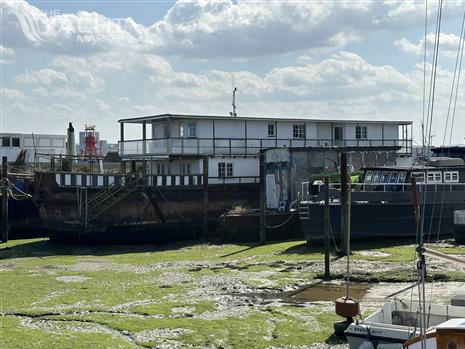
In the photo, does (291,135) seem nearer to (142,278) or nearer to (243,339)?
(142,278)

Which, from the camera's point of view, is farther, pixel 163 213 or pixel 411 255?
pixel 163 213

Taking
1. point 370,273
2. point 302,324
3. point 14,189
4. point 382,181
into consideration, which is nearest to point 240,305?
point 302,324

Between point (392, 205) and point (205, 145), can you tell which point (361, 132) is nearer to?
point (205, 145)

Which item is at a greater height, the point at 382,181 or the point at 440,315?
the point at 382,181

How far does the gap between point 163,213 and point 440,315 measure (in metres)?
26.6

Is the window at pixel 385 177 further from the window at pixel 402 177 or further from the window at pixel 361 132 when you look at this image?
the window at pixel 361 132

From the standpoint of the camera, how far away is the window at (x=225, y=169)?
44.9 metres

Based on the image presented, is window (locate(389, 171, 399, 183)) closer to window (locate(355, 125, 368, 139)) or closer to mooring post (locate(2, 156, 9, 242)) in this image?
window (locate(355, 125, 368, 139))

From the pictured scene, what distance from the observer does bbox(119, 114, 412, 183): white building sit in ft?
148

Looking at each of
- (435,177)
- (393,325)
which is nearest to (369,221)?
(435,177)

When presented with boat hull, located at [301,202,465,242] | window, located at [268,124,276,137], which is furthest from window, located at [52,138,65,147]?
boat hull, located at [301,202,465,242]

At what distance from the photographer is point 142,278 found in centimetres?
2700

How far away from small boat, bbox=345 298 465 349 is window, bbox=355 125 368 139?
3670 centimetres

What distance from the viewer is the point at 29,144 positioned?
63.8 meters
